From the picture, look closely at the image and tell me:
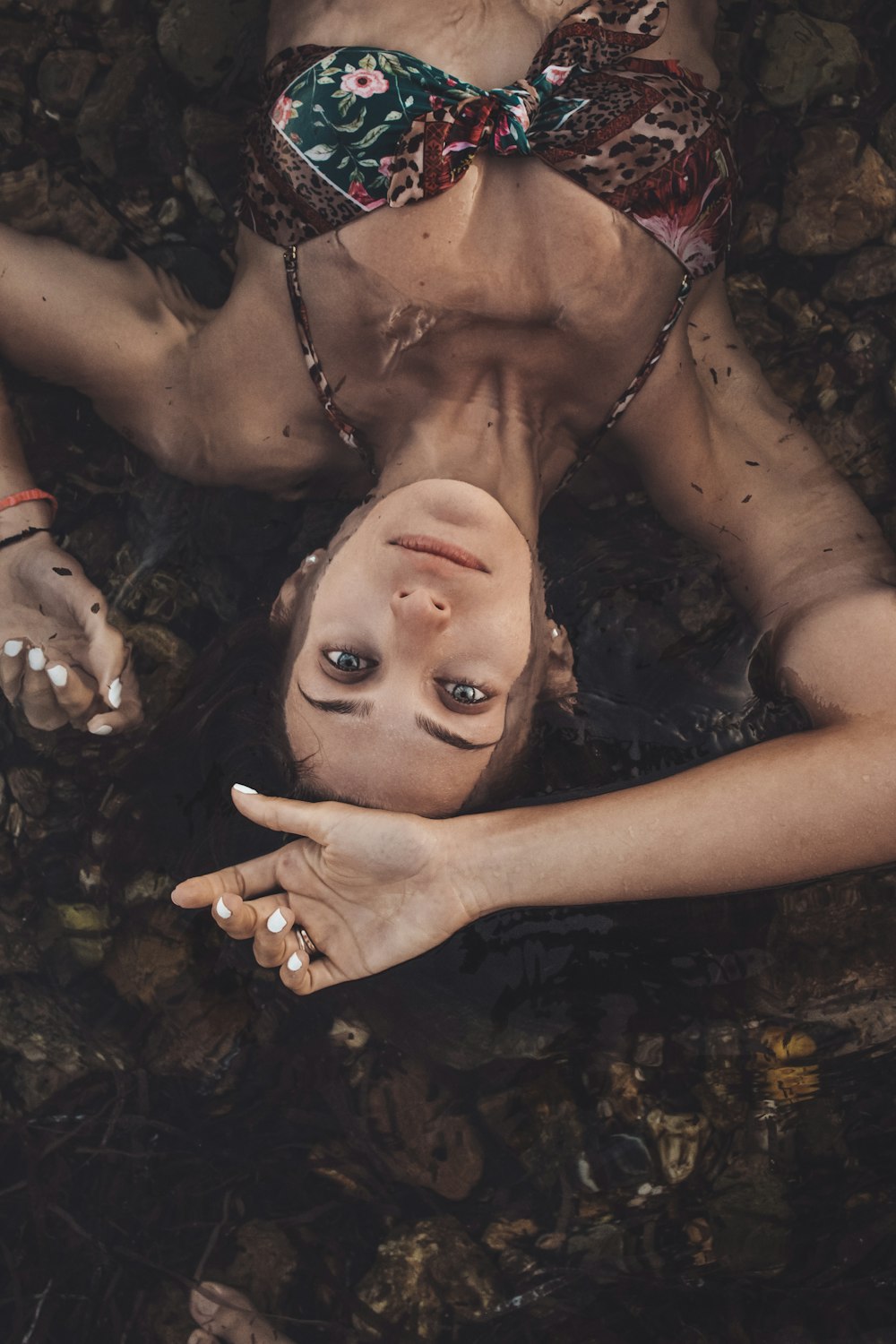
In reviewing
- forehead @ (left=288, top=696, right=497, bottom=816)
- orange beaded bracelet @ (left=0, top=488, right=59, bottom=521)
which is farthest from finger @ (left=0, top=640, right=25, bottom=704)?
forehead @ (left=288, top=696, right=497, bottom=816)

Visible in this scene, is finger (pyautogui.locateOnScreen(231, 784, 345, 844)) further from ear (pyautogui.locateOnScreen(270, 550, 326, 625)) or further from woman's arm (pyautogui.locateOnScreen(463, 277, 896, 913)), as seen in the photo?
ear (pyautogui.locateOnScreen(270, 550, 326, 625))

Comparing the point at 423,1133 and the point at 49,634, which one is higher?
the point at 49,634

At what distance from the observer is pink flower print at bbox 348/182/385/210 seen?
7.94ft

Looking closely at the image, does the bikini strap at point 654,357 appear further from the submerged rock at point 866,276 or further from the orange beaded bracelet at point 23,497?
the orange beaded bracelet at point 23,497

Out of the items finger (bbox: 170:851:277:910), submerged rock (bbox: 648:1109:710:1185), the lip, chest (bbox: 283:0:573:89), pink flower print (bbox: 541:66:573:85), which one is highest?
pink flower print (bbox: 541:66:573:85)

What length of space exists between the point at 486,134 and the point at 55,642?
155 cm

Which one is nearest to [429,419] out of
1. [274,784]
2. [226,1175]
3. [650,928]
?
[274,784]

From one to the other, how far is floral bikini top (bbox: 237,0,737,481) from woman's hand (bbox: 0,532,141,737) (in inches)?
32.7

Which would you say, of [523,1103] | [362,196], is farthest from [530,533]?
[523,1103]

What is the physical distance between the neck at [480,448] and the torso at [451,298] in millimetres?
33

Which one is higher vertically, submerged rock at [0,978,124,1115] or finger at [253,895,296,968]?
finger at [253,895,296,968]

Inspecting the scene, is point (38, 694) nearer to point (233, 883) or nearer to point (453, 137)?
point (233, 883)

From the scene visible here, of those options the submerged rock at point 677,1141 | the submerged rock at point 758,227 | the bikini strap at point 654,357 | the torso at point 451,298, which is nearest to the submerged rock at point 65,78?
the torso at point 451,298

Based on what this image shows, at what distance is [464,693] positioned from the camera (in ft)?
7.20
